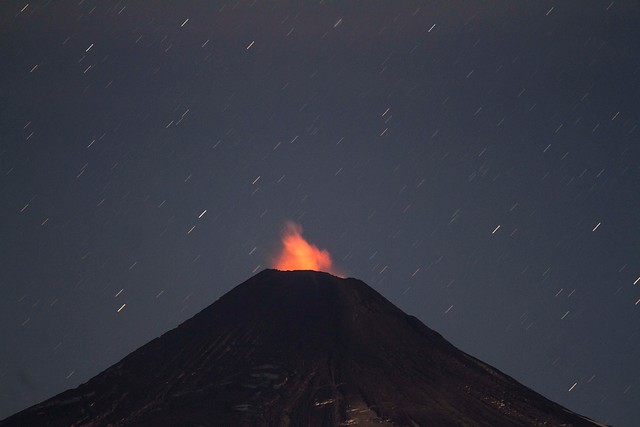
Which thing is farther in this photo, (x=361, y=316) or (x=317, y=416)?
(x=361, y=316)

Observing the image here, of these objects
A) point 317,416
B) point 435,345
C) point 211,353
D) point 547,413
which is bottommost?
point 547,413

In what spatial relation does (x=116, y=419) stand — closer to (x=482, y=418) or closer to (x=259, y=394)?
(x=259, y=394)

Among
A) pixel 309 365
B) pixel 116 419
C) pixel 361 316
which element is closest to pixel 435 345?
pixel 361 316

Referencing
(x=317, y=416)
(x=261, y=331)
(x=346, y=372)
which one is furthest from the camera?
(x=261, y=331)

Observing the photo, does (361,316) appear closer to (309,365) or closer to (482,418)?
(309,365)

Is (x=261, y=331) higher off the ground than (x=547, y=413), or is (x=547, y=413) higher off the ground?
(x=261, y=331)

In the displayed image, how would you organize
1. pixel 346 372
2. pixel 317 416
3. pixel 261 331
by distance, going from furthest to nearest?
pixel 261 331
pixel 346 372
pixel 317 416
